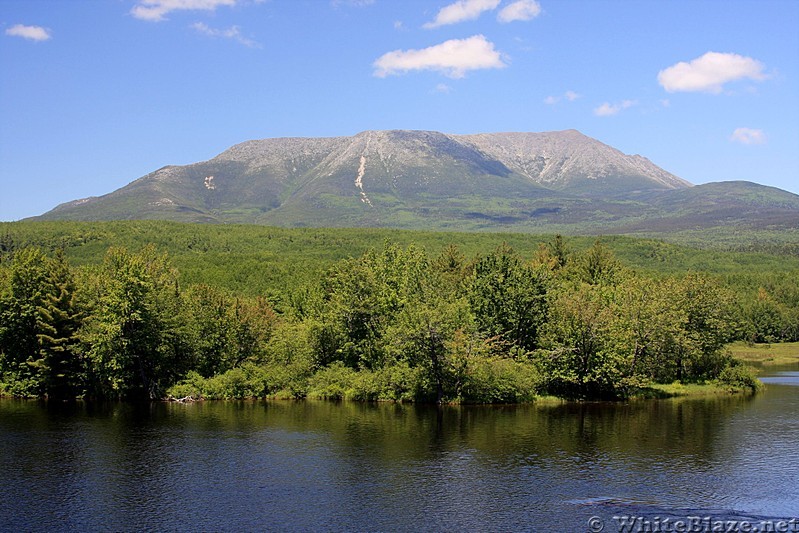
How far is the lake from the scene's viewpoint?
35969mm

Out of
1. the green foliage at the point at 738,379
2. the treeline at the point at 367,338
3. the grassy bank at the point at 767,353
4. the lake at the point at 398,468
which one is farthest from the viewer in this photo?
the grassy bank at the point at 767,353

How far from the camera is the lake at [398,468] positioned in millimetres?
35969

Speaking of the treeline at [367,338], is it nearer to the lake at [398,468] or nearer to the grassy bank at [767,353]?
the lake at [398,468]

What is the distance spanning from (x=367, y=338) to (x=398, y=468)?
32.2m

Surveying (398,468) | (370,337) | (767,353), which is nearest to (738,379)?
(370,337)

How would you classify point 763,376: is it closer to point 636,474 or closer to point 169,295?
point 636,474

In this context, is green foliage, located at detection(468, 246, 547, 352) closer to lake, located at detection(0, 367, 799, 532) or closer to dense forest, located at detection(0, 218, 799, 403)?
dense forest, located at detection(0, 218, 799, 403)

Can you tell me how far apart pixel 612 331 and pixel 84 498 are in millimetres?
48481

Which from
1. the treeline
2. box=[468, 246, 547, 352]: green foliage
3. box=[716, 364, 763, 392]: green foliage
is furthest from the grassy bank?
box=[468, 246, 547, 352]: green foliage

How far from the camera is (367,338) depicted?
7656 cm

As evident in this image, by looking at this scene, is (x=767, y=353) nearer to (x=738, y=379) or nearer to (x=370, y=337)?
(x=738, y=379)

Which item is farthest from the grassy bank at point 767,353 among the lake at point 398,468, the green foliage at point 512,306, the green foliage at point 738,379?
the lake at point 398,468

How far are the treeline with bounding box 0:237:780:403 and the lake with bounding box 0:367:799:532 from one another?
532 centimetres

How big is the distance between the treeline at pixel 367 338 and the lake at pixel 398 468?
5.32 metres
